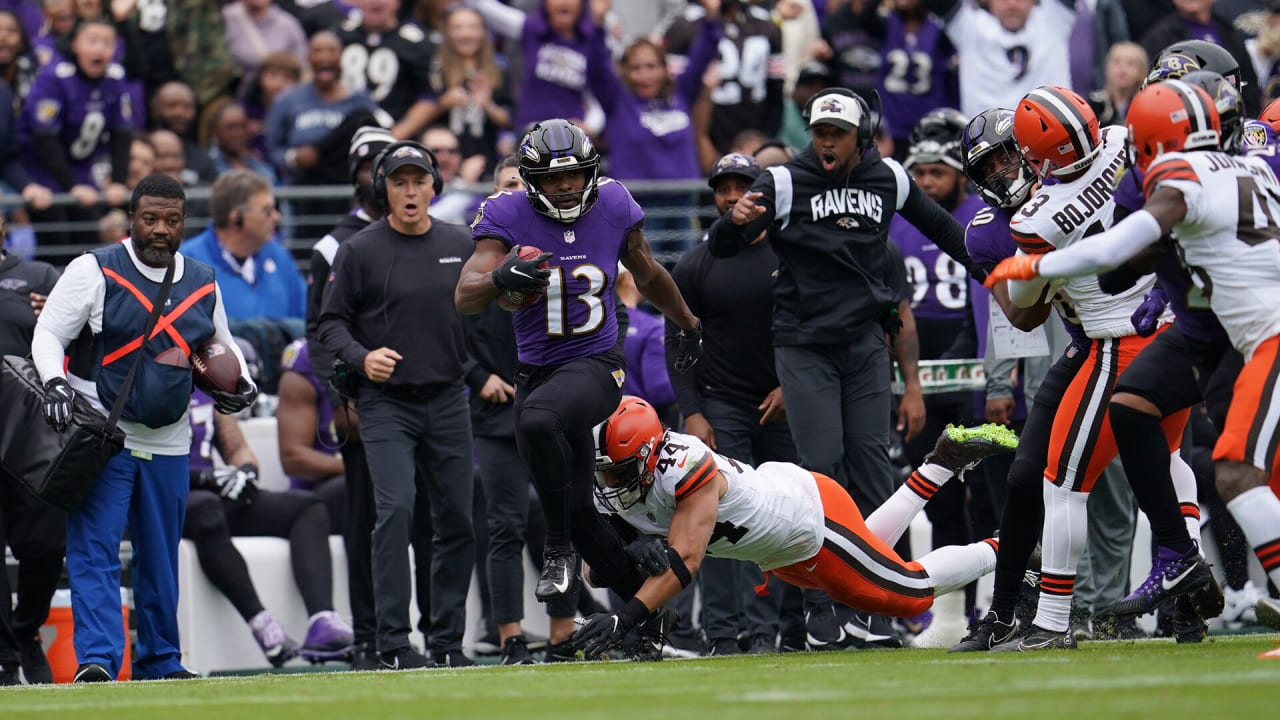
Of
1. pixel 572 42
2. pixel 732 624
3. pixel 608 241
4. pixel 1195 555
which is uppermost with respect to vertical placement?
pixel 572 42

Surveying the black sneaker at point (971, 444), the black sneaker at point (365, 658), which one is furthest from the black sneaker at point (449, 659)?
the black sneaker at point (971, 444)

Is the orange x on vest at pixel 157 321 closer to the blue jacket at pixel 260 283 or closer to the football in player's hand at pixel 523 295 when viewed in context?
the football in player's hand at pixel 523 295

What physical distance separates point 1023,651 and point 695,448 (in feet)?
5.09

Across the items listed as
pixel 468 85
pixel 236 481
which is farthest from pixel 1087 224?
pixel 468 85

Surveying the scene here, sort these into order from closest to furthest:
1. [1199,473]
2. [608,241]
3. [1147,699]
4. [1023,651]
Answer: [1147,699]
[1023,651]
[608,241]
[1199,473]

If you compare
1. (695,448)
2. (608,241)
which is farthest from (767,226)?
(695,448)

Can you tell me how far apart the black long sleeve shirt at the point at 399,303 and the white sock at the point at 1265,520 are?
4.31 metres

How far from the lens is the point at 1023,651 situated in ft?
24.5

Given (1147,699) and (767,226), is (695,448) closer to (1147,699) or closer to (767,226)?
(767,226)

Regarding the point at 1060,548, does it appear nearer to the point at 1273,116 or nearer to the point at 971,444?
the point at 971,444

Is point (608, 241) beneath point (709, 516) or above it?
above


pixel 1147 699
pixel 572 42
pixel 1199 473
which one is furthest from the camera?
pixel 572 42

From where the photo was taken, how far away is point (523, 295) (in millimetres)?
7820

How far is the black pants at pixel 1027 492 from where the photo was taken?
7.77 meters
